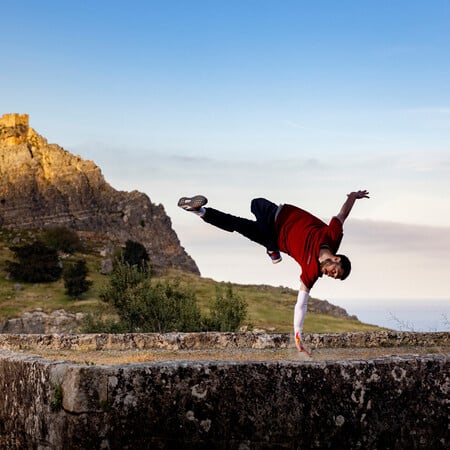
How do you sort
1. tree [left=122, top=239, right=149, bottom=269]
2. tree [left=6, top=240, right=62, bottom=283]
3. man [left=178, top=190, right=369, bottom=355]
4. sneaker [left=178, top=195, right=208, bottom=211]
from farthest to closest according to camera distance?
1. tree [left=122, top=239, right=149, bottom=269]
2. tree [left=6, top=240, right=62, bottom=283]
3. sneaker [left=178, top=195, right=208, bottom=211]
4. man [left=178, top=190, right=369, bottom=355]

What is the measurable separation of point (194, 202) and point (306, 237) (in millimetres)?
1387

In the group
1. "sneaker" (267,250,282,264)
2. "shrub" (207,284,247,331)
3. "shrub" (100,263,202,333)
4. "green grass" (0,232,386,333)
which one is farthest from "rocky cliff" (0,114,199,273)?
"sneaker" (267,250,282,264)

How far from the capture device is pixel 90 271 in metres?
76.4

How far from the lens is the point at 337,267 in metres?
9.05

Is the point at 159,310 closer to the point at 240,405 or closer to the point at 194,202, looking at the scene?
the point at 194,202

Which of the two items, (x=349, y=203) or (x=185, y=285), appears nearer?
(x=349, y=203)

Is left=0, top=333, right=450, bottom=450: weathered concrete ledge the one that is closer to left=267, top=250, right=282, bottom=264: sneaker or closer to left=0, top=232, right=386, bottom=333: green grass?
left=267, top=250, right=282, bottom=264: sneaker

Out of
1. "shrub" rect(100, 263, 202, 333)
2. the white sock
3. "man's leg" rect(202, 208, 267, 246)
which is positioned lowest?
"shrub" rect(100, 263, 202, 333)

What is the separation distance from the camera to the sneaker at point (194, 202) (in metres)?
9.74

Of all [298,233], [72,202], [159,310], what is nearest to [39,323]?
[159,310]

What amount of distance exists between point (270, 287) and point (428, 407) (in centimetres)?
8429

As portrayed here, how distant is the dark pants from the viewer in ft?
32.5

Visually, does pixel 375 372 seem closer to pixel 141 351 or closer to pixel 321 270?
pixel 321 270

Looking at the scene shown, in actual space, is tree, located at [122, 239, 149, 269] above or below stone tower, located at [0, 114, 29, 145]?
below
